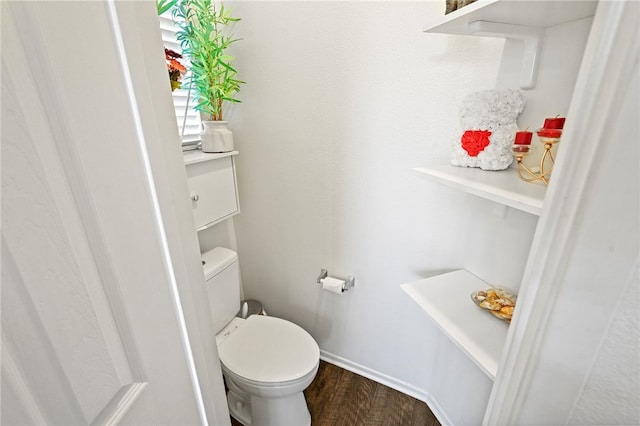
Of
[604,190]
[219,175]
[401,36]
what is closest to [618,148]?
[604,190]

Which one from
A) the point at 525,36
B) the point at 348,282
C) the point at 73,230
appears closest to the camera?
the point at 73,230

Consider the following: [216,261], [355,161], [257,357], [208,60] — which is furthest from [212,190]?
[257,357]

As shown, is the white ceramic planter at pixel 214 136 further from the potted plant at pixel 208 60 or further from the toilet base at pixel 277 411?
the toilet base at pixel 277 411

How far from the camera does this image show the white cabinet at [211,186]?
3.96 feet

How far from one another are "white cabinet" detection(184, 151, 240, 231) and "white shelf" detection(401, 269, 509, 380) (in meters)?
0.91

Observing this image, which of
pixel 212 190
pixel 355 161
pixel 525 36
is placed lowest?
pixel 212 190

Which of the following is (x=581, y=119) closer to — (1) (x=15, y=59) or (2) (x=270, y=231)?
(1) (x=15, y=59)

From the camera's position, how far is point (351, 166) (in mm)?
1296

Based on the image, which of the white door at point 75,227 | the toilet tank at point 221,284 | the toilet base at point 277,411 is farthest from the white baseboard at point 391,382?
the white door at point 75,227

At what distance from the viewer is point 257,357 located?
1.26 meters

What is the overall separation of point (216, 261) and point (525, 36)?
1379mm

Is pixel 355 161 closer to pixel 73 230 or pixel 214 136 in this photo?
pixel 214 136

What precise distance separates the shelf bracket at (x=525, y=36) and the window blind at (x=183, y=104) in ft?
3.50

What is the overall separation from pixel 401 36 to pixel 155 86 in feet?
2.98
